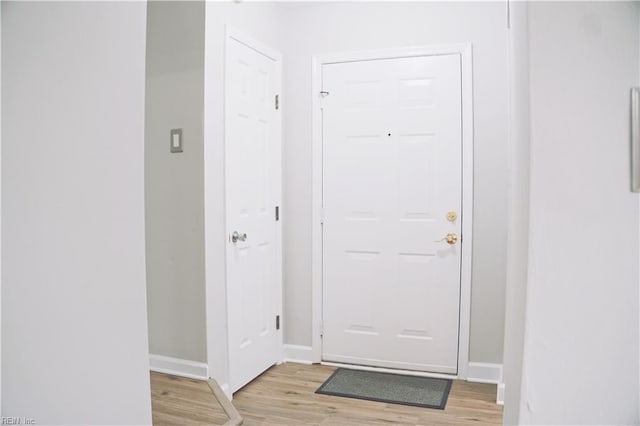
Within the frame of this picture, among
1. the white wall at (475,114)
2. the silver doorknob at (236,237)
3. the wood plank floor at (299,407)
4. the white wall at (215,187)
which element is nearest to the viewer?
the wood plank floor at (299,407)

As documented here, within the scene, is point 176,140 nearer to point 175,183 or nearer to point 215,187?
point 175,183

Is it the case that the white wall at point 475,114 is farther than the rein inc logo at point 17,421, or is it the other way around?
the white wall at point 475,114

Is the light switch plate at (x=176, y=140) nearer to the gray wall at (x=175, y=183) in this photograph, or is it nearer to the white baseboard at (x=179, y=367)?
the gray wall at (x=175, y=183)

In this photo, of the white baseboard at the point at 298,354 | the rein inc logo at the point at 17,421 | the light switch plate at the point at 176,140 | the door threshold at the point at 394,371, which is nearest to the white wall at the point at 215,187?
the light switch plate at the point at 176,140

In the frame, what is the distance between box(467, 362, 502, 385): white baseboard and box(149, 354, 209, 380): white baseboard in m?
1.73

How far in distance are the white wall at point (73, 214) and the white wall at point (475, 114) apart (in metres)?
2.61

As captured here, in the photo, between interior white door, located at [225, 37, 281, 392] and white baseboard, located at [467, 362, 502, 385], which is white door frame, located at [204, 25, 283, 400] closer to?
interior white door, located at [225, 37, 281, 392]

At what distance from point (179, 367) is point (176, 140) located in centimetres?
129

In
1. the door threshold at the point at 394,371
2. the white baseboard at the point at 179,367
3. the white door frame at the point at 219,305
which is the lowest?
the door threshold at the point at 394,371

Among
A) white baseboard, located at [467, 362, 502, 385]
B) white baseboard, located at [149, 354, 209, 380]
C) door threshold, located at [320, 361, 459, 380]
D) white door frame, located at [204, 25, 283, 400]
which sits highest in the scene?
white door frame, located at [204, 25, 283, 400]

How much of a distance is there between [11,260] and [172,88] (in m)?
2.17

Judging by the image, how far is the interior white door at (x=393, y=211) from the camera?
11.2 ft

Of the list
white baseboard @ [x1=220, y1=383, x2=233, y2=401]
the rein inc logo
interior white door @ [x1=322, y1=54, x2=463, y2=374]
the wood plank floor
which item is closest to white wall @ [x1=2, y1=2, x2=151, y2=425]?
the rein inc logo

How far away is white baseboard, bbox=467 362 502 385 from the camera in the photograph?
10.9 ft
